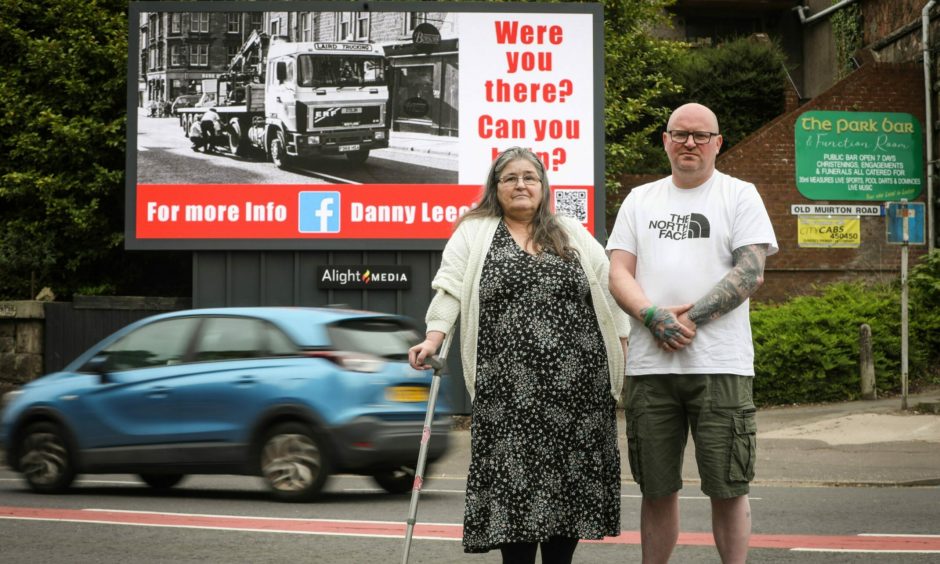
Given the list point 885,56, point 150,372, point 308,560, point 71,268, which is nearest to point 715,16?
point 885,56

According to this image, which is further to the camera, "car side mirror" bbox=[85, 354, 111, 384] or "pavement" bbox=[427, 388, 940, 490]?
"pavement" bbox=[427, 388, 940, 490]

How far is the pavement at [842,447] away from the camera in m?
11.5

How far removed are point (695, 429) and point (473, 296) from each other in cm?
98

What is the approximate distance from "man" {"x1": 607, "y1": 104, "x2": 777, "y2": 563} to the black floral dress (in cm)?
17

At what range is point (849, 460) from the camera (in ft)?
41.1

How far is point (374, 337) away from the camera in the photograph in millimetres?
9727

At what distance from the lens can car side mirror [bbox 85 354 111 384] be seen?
1012 cm

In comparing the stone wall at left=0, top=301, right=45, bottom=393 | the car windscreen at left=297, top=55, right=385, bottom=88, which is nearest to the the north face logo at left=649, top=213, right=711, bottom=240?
the car windscreen at left=297, top=55, right=385, bottom=88

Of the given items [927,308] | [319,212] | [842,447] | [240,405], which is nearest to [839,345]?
[927,308]

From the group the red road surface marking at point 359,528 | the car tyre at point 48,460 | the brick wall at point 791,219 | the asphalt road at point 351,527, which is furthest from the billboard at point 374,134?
the red road surface marking at point 359,528

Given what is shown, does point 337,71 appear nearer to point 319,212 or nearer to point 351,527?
point 319,212

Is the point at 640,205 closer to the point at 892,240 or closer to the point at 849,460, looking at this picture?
the point at 849,460

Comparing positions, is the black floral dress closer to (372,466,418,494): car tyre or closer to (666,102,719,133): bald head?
(666,102,719,133): bald head

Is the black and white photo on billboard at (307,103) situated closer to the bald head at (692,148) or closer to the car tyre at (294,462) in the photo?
the car tyre at (294,462)
